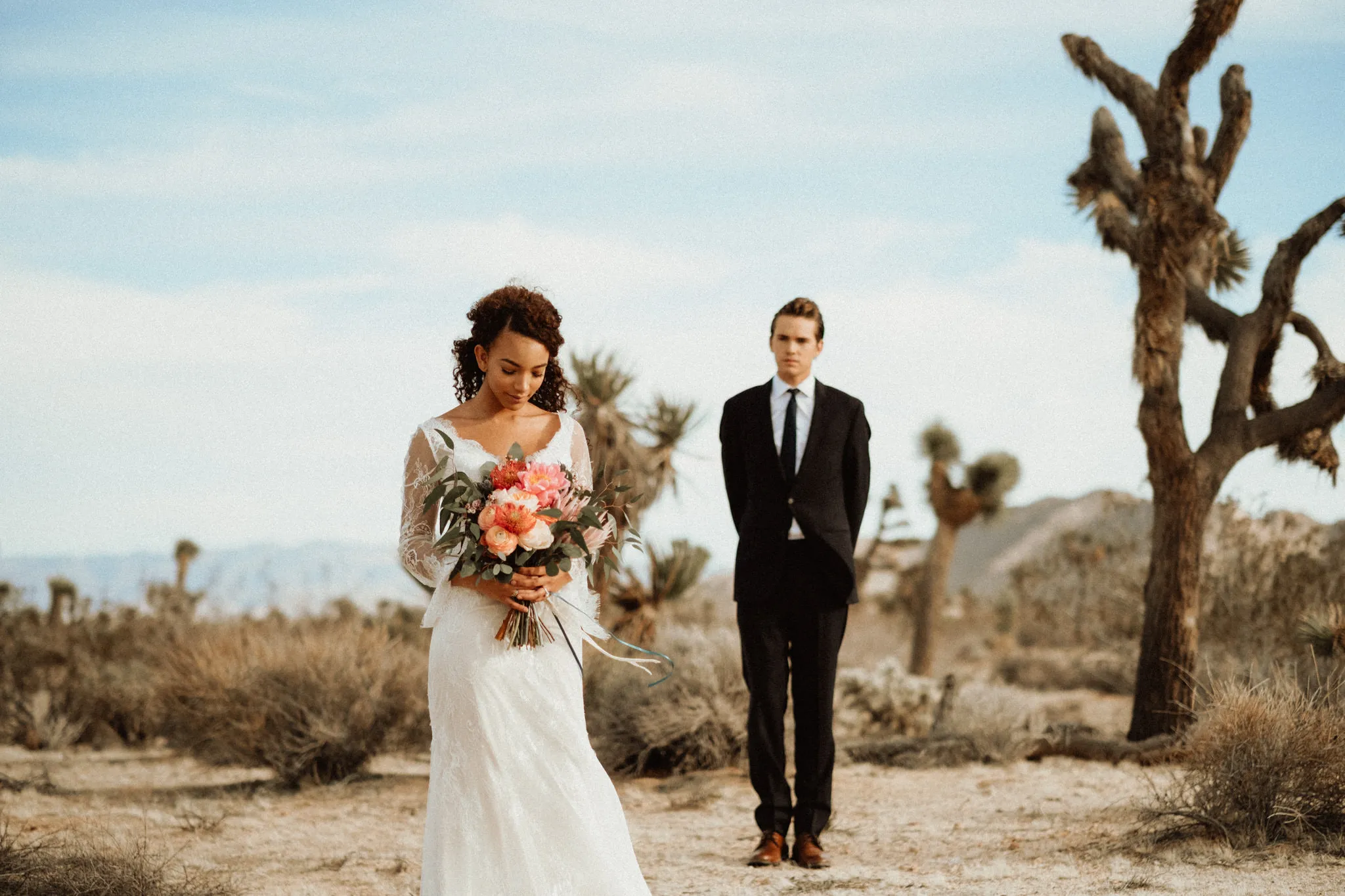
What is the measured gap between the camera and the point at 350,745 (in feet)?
29.9

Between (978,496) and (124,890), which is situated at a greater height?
(978,496)

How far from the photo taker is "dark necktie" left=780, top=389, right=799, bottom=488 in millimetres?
5668

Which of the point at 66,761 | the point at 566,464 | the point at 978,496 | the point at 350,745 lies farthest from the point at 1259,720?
the point at 978,496

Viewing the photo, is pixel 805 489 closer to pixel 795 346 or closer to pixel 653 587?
pixel 795 346

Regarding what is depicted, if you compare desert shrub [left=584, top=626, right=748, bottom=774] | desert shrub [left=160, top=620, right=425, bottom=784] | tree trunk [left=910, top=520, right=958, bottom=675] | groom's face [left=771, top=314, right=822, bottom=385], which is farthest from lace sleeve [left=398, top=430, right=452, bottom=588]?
tree trunk [left=910, top=520, right=958, bottom=675]

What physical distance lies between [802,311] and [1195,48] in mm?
6098

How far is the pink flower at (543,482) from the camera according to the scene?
380 centimetres

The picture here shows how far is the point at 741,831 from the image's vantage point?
692cm

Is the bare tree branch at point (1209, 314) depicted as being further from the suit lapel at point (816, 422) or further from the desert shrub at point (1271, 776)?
the suit lapel at point (816, 422)

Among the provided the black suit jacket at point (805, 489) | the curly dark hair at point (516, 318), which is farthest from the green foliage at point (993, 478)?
the curly dark hair at point (516, 318)

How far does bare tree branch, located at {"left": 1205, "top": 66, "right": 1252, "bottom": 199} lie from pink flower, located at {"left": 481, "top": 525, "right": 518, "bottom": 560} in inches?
330

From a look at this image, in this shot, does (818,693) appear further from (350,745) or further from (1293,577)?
(1293,577)

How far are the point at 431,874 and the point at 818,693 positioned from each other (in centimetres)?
233

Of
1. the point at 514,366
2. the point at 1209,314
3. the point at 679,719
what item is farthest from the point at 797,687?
the point at 1209,314
